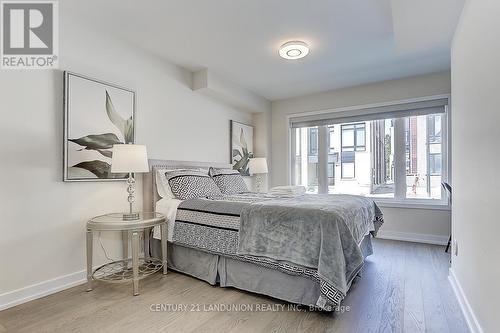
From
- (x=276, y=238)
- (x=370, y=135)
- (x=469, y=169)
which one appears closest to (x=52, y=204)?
(x=276, y=238)

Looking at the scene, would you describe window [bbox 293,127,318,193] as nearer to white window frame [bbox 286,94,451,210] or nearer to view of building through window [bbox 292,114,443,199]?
view of building through window [bbox 292,114,443,199]

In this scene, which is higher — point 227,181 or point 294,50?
point 294,50

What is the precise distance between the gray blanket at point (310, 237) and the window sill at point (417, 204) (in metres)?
2.21

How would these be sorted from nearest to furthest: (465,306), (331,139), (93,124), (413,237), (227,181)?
(465,306)
(93,124)
(227,181)
(413,237)
(331,139)

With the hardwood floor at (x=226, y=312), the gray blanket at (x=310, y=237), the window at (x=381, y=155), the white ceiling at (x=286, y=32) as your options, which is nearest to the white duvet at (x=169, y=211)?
the hardwood floor at (x=226, y=312)

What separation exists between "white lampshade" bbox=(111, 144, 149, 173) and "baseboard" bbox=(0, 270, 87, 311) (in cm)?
105

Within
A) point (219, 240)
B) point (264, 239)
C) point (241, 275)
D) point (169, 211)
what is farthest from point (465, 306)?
point (169, 211)

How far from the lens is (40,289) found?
222 cm

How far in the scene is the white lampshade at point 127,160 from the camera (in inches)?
92.7

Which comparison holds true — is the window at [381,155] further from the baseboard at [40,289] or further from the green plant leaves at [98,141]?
the baseboard at [40,289]

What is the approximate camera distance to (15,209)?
2111 millimetres

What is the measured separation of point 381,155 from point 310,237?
3064mm

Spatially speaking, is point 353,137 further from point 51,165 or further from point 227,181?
point 51,165

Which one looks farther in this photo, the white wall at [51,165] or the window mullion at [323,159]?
the window mullion at [323,159]
